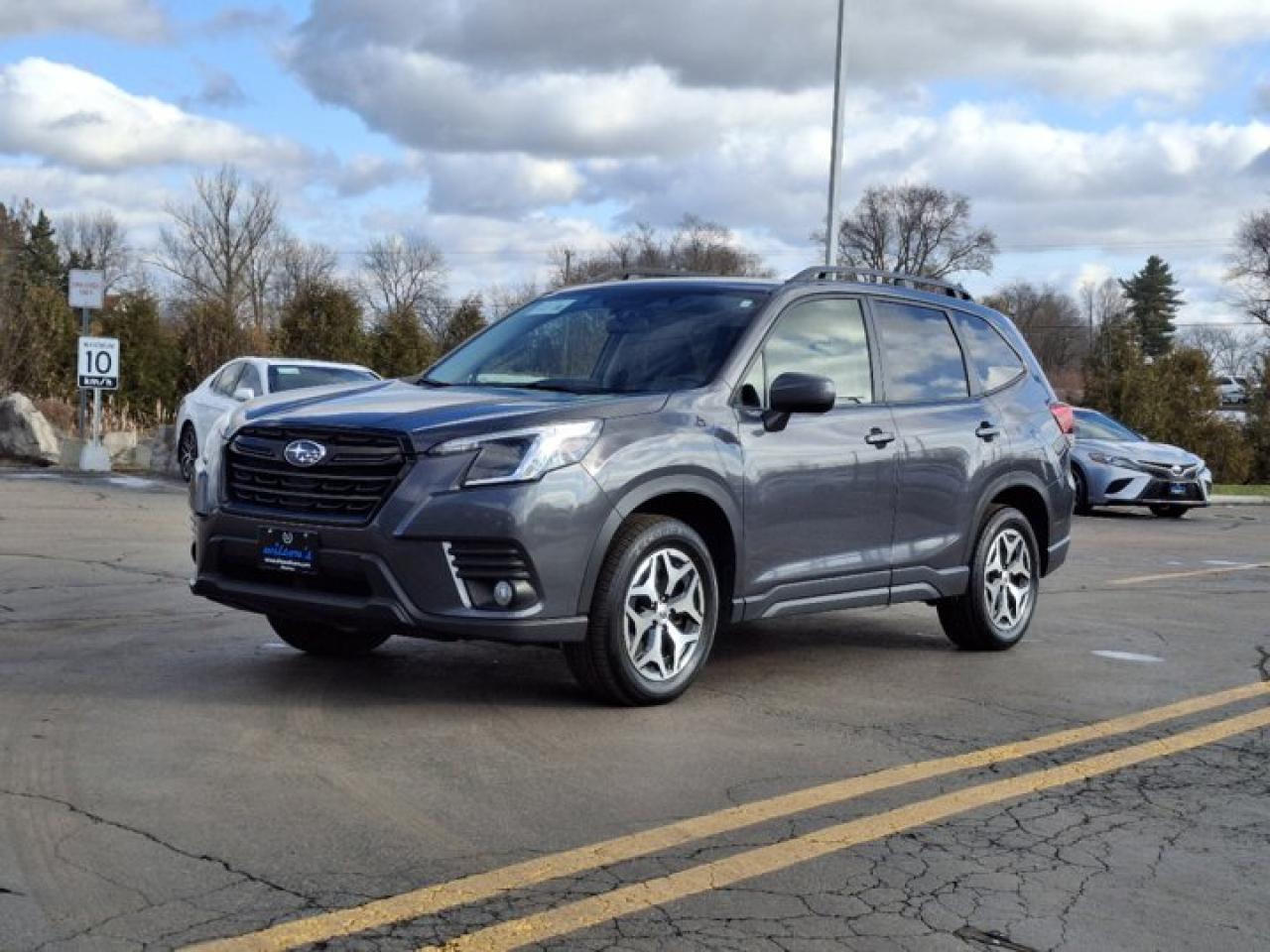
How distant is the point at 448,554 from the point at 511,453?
440mm

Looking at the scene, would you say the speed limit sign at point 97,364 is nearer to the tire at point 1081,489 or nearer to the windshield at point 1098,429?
the tire at point 1081,489

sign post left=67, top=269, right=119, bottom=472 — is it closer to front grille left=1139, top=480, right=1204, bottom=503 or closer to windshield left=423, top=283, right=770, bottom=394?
front grille left=1139, top=480, right=1204, bottom=503

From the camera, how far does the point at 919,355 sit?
25.5ft

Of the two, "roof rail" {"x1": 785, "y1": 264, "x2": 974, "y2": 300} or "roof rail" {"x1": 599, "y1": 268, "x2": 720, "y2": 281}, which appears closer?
"roof rail" {"x1": 785, "y1": 264, "x2": 974, "y2": 300}

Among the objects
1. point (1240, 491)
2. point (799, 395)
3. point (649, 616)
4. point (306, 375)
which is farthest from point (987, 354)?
point (1240, 491)

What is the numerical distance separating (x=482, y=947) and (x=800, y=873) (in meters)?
1.02

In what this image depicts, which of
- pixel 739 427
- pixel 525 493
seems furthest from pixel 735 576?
pixel 525 493

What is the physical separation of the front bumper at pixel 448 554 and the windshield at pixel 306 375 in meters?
11.2

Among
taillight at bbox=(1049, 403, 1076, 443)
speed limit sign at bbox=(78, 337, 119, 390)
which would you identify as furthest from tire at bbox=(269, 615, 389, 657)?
speed limit sign at bbox=(78, 337, 119, 390)

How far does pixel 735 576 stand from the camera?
21.2 ft

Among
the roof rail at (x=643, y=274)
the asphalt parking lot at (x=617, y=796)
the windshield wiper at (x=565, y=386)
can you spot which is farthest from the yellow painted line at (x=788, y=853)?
the roof rail at (x=643, y=274)

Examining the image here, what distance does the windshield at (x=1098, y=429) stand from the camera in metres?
21.2

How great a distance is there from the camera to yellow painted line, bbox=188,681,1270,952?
3.52 metres

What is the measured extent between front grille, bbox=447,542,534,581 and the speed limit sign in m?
17.0
